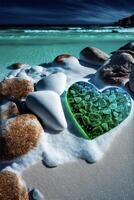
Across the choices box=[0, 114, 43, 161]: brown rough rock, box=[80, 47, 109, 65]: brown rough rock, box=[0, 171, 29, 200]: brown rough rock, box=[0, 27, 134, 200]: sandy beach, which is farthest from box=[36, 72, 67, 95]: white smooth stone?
box=[0, 171, 29, 200]: brown rough rock

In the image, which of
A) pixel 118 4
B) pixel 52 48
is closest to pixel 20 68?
Answer: pixel 52 48

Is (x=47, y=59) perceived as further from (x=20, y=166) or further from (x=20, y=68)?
(x=20, y=166)

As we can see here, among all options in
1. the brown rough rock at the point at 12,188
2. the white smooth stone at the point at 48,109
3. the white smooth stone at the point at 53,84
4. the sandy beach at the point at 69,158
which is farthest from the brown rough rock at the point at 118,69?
the brown rough rock at the point at 12,188

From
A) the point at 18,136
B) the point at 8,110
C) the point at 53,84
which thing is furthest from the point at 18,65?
the point at 18,136

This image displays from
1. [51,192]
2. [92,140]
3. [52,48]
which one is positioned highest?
[52,48]

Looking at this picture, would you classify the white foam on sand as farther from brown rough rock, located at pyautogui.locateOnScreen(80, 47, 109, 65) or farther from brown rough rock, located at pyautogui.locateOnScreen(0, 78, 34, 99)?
brown rough rock, located at pyautogui.locateOnScreen(80, 47, 109, 65)
